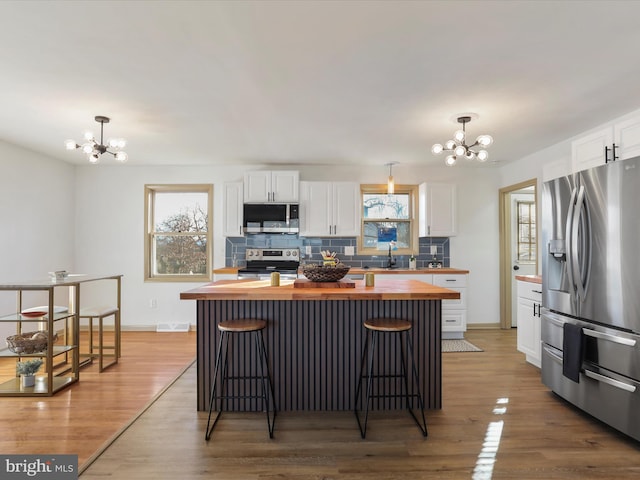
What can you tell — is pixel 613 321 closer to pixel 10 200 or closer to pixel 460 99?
pixel 460 99

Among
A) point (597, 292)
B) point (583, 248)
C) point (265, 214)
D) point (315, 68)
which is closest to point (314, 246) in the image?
point (265, 214)

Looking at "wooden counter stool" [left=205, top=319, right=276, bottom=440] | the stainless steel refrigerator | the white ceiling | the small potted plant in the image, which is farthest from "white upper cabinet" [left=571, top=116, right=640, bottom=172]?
the small potted plant

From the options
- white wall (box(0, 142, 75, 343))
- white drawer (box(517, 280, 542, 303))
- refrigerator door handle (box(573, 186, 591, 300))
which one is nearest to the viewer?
refrigerator door handle (box(573, 186, 591, 300))

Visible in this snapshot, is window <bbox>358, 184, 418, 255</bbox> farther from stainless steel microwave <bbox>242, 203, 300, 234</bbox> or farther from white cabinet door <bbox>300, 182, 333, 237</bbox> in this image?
stainless steel microwave <bbox>242, 203, 300, 234</bbox>

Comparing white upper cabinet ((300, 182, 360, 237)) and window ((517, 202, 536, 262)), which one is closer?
white upper cabinet ((300, 182, 360, 237))

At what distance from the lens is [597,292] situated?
2518mm

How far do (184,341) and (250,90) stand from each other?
3420mm

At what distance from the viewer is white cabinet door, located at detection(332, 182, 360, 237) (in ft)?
17.3

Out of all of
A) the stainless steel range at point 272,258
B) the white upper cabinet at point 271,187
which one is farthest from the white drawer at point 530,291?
the white upper cabinet at point 271,187

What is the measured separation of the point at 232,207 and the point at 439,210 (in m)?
3.02

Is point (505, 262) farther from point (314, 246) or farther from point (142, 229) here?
point (142, 229)

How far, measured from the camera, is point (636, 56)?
2316 millimetres

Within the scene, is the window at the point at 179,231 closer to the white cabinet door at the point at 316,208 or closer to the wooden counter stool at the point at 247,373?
the white cabinet door at the point at 316,208

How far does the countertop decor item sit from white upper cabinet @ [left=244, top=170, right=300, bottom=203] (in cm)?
283
